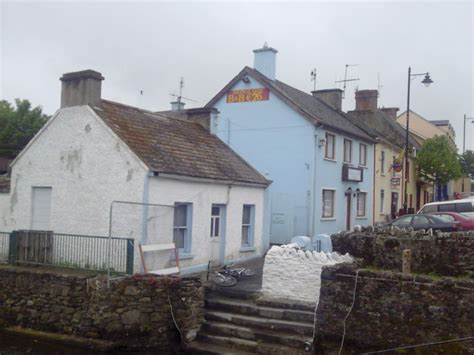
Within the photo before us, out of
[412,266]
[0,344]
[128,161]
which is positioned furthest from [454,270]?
[0,344]

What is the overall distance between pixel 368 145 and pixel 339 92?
3.99 m

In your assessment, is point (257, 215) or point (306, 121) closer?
point (257, 215)

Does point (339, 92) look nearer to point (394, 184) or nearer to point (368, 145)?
point (368, 145)

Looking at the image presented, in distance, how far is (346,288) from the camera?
11.8m

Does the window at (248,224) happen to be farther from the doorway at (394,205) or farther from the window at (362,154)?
the doorway at (394,205)

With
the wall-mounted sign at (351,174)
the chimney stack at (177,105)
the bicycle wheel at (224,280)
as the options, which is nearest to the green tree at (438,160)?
the wall-mounted sign at (351,174)

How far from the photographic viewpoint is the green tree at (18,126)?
38875 millimetres

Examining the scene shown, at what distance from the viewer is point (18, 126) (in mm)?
39688

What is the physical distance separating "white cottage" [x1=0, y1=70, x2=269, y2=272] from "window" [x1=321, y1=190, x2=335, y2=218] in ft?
27.3

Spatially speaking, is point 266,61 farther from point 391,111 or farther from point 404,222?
point 391,111

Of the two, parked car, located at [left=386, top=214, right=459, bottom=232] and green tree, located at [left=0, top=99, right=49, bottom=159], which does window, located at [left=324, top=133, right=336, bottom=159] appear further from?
green tree, located at [left=0, top=99, right=49, bottom=159]

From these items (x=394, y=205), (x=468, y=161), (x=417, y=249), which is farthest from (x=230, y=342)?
(x=468, y=161)

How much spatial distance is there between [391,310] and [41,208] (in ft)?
36.9

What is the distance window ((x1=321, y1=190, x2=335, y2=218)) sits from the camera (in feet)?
87.0
